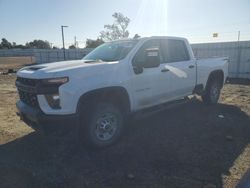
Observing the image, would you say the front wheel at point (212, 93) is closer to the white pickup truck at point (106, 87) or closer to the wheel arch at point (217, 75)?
the wheel arch at point (217, 75)

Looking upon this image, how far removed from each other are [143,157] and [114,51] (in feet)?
7.53

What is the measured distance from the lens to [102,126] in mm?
4520

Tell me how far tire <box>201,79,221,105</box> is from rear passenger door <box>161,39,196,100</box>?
1.05m

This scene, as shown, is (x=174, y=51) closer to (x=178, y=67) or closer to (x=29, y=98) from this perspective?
(x=178, y=67)

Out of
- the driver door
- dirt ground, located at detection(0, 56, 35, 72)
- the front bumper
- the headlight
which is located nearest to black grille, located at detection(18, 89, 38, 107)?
the front bumper

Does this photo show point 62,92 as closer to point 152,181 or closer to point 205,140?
point 152,181

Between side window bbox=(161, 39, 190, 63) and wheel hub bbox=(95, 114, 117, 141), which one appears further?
side window bbox=(161, 39, 190, 63)

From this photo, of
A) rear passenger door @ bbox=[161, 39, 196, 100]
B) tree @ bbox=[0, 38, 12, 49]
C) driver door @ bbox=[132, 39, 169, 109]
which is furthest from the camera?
tree @ bbox=[0, 38, 12, 49]

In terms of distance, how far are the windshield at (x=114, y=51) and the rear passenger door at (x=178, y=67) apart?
0.94 metres

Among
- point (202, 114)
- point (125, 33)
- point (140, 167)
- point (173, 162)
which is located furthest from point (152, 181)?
point (125, 33)

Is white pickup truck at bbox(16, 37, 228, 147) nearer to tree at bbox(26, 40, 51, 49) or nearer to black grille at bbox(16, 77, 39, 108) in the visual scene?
black grille at bbox(16, 77, 39, 108)

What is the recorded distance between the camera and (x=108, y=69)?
4383 millimetres

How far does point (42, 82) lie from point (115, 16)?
1940 inches

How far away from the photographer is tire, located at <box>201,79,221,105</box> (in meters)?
7.51
